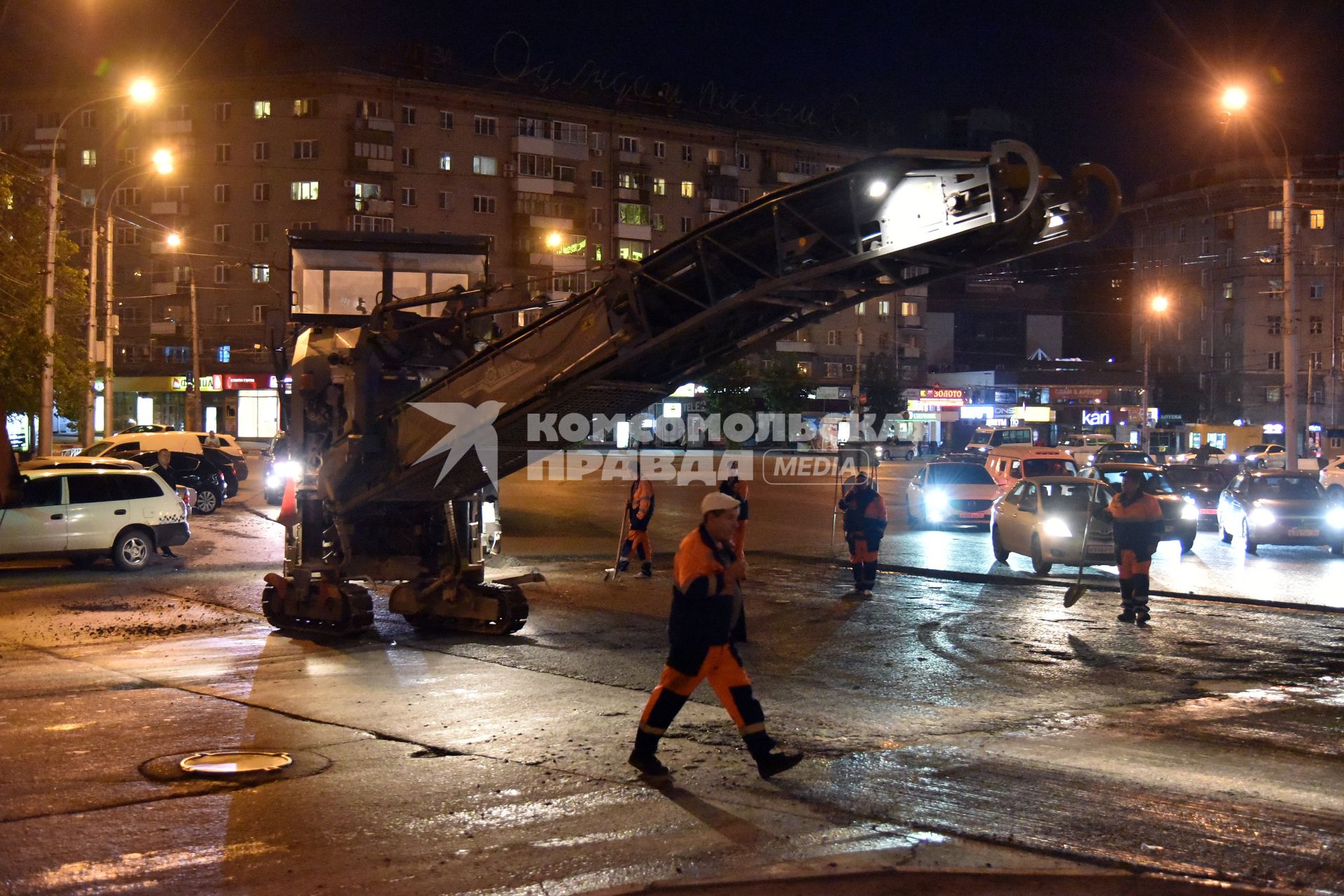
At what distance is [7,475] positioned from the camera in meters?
9.84

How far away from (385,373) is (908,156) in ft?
17.4

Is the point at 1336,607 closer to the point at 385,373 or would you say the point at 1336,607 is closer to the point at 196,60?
the point at 385,373

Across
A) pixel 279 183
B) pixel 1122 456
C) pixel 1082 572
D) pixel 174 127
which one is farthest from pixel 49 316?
pixel 174 127

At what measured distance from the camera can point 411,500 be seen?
11.6m

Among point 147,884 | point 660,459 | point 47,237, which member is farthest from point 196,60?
point 147,884

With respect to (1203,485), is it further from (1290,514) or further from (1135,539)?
(1135,539)

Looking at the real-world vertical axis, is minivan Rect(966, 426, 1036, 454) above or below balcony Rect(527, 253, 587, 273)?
below

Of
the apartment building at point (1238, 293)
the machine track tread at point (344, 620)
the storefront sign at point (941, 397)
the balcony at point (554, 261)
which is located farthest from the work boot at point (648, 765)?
the apartment building at point (1238, 293)

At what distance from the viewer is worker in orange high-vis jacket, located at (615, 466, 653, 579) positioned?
16.7m

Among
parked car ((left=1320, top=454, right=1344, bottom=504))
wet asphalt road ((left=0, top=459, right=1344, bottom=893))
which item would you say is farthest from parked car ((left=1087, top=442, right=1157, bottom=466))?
wet asphalt road ((left=0, top=459, right=1344, bottom=893))

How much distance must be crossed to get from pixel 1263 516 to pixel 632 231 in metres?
58.0

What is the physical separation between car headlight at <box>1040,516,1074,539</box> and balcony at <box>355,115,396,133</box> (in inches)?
2260

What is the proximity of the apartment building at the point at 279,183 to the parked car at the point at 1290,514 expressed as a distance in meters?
45.0

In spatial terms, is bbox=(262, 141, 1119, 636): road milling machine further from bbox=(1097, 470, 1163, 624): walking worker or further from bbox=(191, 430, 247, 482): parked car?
Answer: bbox=(191, 430, 247, 482): parked car
